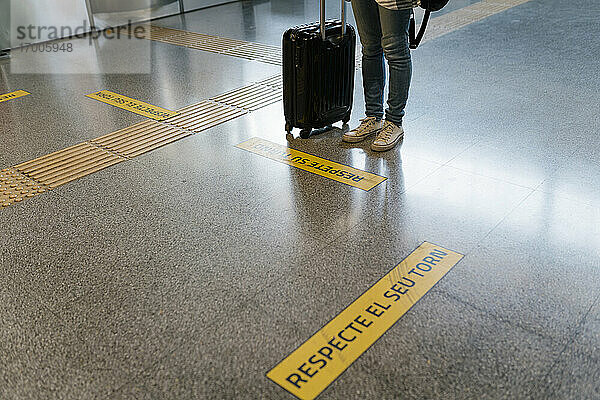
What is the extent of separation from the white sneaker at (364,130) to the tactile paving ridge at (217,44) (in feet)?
5.28

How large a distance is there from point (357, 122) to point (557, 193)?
3.84 feet

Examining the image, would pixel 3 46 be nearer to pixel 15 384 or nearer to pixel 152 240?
pixel 152 240

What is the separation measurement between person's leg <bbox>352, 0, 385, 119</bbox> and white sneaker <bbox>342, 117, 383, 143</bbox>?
0.11 feet

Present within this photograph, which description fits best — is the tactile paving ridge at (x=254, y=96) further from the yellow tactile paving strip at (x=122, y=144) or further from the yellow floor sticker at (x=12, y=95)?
the yellow floor sticker at (x=12, y=95)

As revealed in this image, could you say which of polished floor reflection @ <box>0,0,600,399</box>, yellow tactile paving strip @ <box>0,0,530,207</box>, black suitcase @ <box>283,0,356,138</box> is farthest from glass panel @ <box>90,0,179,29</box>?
black suitcase @ <box>283,0,356,138</box>

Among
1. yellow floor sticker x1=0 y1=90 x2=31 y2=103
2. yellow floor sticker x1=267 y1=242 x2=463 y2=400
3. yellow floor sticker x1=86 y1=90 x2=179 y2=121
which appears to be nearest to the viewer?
yellow floor sticker x1=267 y1=242 x2=463 y2=400

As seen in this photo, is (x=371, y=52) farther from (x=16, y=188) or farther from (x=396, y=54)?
(x=16, y=188)

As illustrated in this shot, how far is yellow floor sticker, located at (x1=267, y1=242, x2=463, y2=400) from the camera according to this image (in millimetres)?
1501

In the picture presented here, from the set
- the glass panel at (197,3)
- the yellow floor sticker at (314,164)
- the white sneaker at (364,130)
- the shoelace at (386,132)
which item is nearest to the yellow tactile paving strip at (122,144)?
the yellow floor sticker at (314,164)

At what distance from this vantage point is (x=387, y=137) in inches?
110

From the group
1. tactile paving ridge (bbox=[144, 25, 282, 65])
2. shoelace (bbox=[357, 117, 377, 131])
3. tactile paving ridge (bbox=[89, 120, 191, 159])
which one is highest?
tactile paving ridge (bbox=[144, 25, 282, 65])

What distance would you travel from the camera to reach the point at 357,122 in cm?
315

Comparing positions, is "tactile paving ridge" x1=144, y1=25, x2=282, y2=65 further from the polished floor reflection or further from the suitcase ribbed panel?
the suitcase ribbed panel

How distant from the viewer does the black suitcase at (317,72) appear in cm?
271
